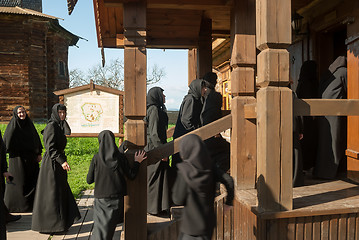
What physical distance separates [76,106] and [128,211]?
609 centimetres

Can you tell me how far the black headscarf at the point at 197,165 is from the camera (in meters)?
2.99

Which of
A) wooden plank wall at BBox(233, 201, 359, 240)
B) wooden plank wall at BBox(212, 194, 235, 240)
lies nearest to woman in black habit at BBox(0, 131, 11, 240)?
wooden plank wall at BBox(212, 194, 235, 240)

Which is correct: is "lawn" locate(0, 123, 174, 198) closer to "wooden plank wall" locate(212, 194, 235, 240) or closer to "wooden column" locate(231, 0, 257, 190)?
"wooden plank wall" locate(212, 194, 235, 240)

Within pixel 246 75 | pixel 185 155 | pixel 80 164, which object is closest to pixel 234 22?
pixel 246 75

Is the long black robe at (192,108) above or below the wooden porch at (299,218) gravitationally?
above

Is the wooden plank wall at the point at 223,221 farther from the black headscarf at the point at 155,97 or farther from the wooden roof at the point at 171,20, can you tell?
the wooden roof at the point at 171,20

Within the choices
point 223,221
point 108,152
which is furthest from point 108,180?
point 223,221

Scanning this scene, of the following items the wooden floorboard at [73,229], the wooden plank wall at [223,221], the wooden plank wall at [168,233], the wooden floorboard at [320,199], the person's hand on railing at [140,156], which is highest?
the person's hand on railing at [140,156]

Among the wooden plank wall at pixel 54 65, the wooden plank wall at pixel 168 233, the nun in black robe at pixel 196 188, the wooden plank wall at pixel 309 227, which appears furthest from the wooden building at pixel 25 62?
the wooden plank wall at pixel 309 227

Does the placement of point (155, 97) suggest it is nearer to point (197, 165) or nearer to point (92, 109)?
point (197, 165)

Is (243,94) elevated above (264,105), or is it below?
above

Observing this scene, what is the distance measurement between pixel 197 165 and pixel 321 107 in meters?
1.47

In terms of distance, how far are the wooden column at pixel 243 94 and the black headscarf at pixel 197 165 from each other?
1443 mm

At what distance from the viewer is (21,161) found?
6.72 m
